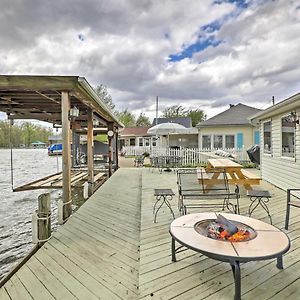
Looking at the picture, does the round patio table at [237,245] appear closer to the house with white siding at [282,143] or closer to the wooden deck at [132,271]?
the wooden deck at [132,271]

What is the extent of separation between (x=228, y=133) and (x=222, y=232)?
605 inches

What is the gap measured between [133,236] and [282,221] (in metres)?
2.42

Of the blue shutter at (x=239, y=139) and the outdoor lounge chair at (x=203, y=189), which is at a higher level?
the blue shutter at (x=239, y=139)

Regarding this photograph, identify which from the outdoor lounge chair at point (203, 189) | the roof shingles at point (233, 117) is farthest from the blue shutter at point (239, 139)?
the outdoor lounge chair at point (203, 189)

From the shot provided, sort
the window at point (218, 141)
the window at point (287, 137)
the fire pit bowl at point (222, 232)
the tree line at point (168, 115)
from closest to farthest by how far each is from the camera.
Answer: the fire pit bowl at point (222, 232), the window at point (287, 137), the window at point (218, 141), the tree line at point (168, 115)

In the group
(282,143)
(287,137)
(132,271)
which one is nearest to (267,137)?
A: (282,143)

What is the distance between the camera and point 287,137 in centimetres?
629

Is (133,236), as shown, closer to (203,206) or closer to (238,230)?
(238,230)

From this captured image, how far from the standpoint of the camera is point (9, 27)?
24.0 ft

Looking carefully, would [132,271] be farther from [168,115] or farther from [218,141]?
[168,115]

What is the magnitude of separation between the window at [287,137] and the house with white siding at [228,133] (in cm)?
987

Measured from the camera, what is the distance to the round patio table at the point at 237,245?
6.38 ft

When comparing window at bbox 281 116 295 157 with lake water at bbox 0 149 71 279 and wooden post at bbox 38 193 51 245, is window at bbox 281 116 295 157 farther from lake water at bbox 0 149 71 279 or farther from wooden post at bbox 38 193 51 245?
lake water at bbox 0 149 71 279

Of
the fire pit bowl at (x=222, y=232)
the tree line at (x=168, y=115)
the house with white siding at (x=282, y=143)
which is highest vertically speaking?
the tree line at (x=168, y=115)
